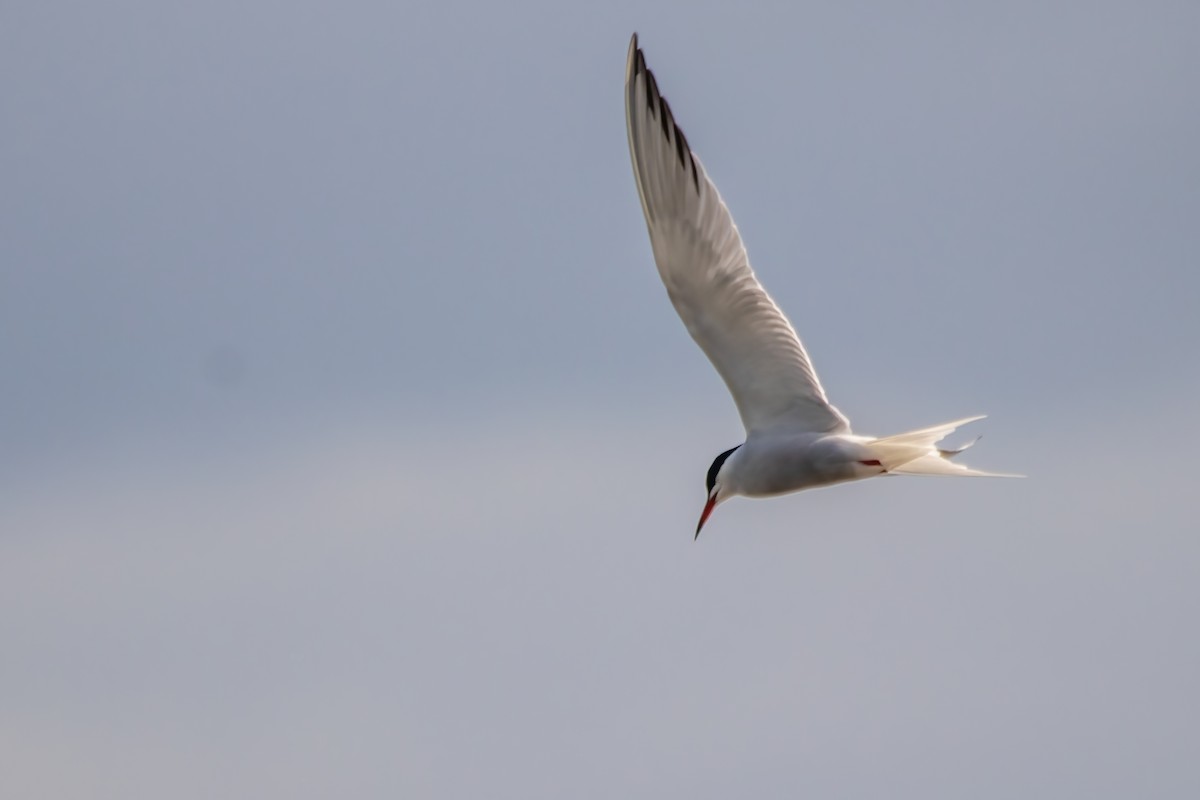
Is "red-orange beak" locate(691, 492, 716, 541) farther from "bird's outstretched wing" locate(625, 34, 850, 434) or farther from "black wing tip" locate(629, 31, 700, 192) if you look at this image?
"black wing tip" locate(629, 31, 700, 192)

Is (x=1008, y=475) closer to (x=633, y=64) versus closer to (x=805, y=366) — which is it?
(x=805, y=366)

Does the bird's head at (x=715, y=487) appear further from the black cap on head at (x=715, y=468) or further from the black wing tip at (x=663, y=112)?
the black wing tip at (x=663, y=112)

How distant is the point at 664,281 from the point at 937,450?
185cm

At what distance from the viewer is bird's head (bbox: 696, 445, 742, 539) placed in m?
9.72

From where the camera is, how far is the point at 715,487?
983 centimetres

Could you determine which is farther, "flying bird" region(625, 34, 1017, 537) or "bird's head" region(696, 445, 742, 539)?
"bird's head" region(696, 445, 742, 539)

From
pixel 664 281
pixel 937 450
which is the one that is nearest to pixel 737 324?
pixel 664 281

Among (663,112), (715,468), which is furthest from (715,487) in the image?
(663,112)

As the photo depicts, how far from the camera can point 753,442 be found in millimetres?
9508

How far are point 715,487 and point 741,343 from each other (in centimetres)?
101

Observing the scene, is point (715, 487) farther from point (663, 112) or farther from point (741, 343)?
point (663, 112)

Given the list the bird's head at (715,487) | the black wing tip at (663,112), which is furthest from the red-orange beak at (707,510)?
the black wing tip at (663,112)

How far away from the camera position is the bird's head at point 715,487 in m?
9.72

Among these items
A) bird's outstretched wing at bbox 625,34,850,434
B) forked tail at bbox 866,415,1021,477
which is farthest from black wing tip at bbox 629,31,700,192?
forked tail at bbox 866,415,1021,477
